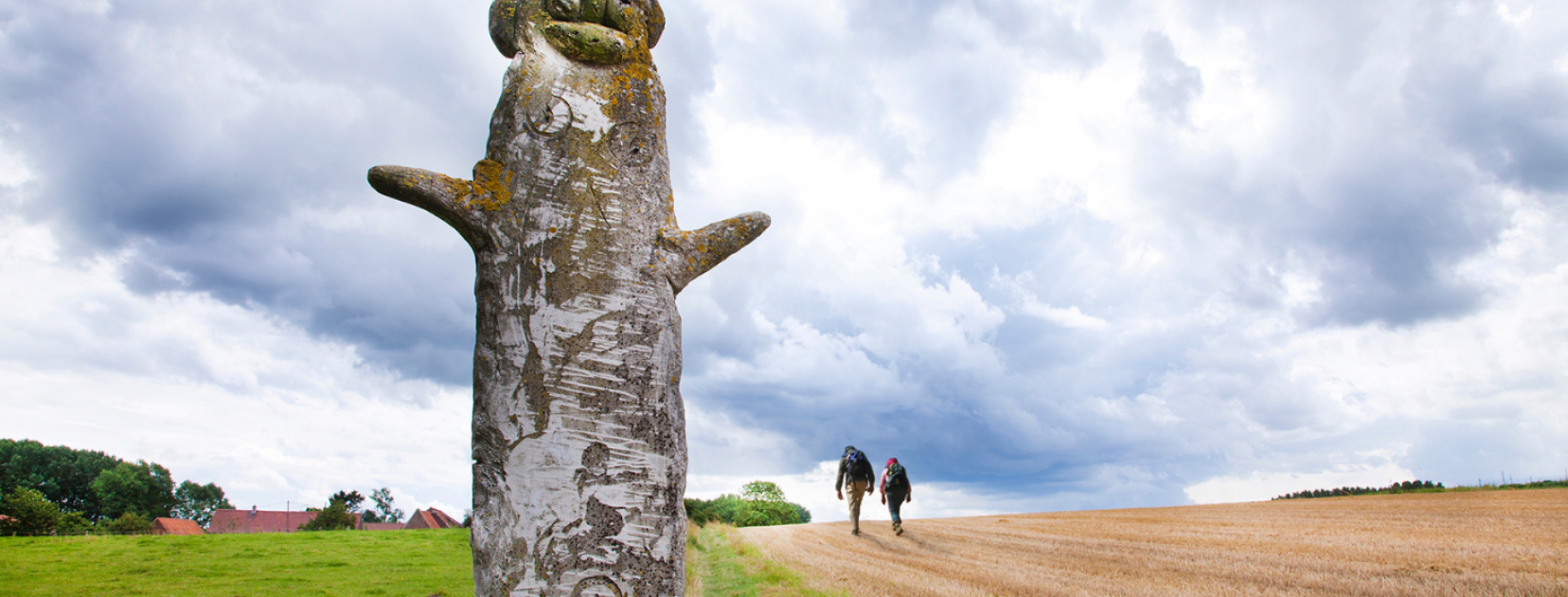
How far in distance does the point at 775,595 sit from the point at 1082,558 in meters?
4.15

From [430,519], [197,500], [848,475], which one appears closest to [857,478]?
[848,475]

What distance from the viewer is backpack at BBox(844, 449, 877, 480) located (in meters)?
14.0

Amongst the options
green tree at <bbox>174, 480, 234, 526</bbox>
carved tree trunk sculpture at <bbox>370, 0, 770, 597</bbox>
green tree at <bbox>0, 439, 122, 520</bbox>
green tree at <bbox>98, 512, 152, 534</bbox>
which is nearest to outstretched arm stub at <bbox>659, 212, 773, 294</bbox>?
carved tree trunk sculpture at <bbox>370, 0, 770, 597</bbox>

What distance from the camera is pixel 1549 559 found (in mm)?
6660

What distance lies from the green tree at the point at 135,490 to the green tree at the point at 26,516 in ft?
120

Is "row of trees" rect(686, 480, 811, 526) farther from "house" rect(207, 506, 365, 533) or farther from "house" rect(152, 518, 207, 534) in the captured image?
"house" rect(152, 518, 207, 534)

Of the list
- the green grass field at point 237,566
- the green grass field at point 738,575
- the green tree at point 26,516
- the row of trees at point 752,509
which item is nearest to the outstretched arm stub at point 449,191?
the green grass field at point 738,575

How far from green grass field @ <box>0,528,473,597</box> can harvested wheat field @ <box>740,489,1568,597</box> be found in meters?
6.12

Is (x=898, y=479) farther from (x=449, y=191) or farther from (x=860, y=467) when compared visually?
(x=449, y=191)

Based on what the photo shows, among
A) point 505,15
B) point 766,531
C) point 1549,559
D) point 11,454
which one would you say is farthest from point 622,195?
point 11,454

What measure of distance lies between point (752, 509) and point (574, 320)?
28353 millimetres

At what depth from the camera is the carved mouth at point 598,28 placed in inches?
149

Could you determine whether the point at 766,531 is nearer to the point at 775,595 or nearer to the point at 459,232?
the point at 775,595

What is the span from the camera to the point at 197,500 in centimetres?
6606
